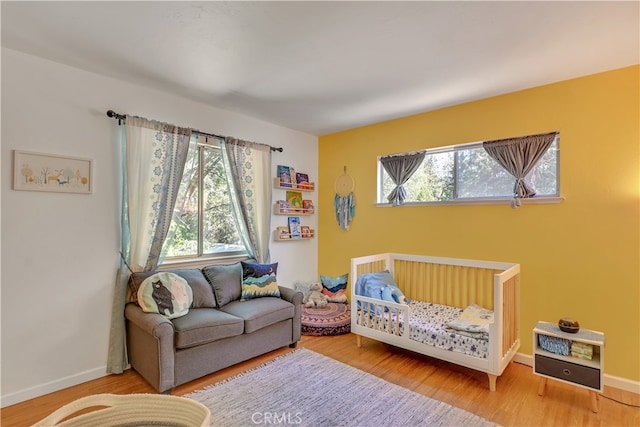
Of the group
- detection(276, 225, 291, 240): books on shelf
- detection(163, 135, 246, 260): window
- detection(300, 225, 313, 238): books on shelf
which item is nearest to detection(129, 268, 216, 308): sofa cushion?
detection(163, 135, 246, 260): window

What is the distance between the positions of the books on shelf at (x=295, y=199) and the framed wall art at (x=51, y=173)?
2.26m

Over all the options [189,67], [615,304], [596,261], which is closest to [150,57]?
[189,67]

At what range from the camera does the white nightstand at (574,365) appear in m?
2.12

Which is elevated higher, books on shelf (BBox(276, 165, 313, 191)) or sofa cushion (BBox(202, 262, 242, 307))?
books on shelf (BBox(276, 165, 313, 191))

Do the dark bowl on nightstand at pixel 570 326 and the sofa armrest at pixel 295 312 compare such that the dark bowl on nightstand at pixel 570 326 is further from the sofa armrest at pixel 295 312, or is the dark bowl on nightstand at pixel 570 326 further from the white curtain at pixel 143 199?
the white curtain at pixel 143 199

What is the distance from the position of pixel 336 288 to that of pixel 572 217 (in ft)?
8.75

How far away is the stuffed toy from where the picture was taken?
13.2 feet

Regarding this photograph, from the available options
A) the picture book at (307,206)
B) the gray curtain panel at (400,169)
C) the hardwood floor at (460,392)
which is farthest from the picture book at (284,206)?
A: the hardwood floor at (460,392)

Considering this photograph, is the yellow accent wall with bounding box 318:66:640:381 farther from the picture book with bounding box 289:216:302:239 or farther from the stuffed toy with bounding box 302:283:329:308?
the picture book with bounding box 289:216:302:239

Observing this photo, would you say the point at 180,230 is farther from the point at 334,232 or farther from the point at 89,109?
the point at 334,232

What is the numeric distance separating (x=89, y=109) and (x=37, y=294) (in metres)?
1.53

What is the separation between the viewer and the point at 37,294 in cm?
235

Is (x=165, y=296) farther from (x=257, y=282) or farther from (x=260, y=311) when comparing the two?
(x=257, y=282)

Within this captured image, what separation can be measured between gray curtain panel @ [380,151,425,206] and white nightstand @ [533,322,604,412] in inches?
75.9
